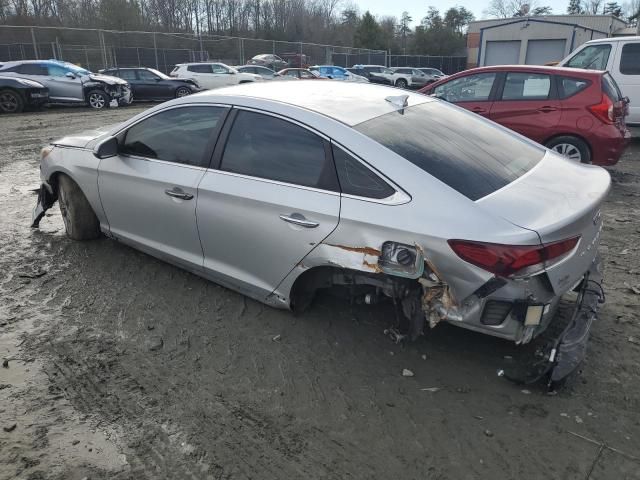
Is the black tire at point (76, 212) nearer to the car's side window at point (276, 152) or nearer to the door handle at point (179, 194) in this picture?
the door handle at point (179, 194)

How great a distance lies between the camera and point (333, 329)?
11.1 ft

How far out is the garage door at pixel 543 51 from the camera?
105ft

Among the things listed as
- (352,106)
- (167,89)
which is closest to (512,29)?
(167,89)

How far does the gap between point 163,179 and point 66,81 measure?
15.5 meters

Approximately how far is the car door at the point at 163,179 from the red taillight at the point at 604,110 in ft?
17.4

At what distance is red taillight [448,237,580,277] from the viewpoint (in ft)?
7.68

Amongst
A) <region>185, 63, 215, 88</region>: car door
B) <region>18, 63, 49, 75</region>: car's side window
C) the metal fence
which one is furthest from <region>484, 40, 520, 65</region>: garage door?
<region>18, 63, 49, 75</region>: car's side window

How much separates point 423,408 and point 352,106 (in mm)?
1905

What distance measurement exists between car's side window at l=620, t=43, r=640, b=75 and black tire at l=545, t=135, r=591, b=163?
4082mm

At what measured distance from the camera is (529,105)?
6.95 metres

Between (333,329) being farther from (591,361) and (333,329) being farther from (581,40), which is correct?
(581,40)

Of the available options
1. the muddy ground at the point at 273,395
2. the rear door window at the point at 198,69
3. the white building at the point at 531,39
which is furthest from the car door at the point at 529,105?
the white building at the point at 531,39

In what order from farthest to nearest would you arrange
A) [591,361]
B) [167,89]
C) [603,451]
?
[167,89], [591,361], [603,451]

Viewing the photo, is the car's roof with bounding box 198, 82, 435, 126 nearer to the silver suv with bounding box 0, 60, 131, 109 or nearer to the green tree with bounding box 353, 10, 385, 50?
the silver suv with bounding box 0, 60, 131, 109
